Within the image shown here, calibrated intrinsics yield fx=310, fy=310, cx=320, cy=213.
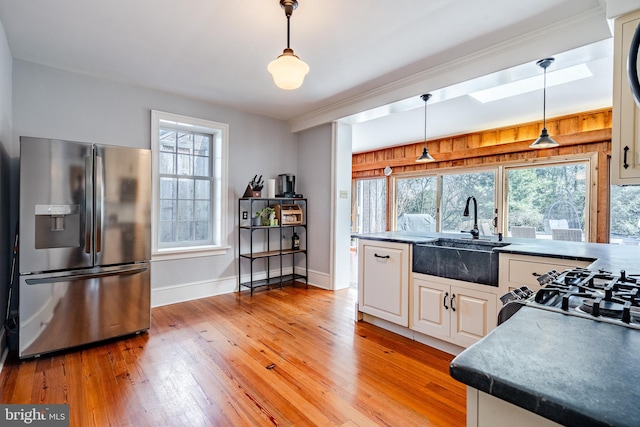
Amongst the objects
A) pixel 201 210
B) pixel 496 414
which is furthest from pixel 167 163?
pixel 496 414

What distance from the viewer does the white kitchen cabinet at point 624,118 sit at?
1.62m

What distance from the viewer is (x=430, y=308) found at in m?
2.63

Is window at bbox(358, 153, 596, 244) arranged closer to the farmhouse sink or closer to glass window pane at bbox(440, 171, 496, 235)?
glass window pane at bbox(440, 171, 496, 235)

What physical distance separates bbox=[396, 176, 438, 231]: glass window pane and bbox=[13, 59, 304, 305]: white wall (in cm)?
304

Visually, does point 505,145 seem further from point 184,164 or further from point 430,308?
point 184,164

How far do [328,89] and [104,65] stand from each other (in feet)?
7.60

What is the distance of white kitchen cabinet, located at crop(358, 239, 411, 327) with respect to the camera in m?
2.81

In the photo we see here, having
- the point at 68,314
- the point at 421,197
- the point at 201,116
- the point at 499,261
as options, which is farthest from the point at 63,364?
the point at 421,197

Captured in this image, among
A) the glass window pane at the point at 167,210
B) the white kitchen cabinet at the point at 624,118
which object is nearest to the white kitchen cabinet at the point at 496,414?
the white kitchen cabinet at the point at 624,118

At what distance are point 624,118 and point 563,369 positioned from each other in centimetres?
177

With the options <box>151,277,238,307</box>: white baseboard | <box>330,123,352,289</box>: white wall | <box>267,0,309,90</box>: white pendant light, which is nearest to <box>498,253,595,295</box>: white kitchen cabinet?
<box>267,0,309,90</box>: white pendant light

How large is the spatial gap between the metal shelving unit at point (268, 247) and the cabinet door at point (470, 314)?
8.36 ft

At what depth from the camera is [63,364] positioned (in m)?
→ 2.34

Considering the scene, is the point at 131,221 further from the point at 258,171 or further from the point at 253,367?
the point at 258,171
